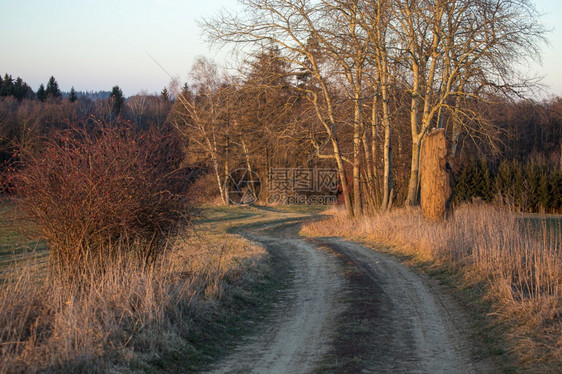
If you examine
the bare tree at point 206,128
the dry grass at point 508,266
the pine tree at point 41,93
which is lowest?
the dry grass at point 508,266

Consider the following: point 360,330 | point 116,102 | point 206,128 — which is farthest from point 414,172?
point 116,102

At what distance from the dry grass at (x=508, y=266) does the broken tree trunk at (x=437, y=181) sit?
0.60 metres

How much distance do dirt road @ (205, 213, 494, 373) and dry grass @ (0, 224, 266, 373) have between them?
894 mm

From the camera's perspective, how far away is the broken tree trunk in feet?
54.9

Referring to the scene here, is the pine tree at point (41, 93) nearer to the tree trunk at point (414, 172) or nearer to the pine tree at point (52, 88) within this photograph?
the pine tree at point (52, 88)

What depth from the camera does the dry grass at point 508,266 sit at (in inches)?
239

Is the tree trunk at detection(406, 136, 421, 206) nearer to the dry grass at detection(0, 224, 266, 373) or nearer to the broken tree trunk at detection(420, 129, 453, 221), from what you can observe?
the broken tree trunk at detection(420, 129, 453, 221)

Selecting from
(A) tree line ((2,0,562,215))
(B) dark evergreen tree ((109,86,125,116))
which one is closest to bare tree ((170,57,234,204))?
(B) dark evergreen tree ((109,86,125,116))

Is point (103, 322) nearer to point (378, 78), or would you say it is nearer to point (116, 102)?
point (378, 78)

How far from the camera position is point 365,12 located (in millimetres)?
21422

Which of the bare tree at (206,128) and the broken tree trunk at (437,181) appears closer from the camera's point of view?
the broken tree trunk at (437,181)

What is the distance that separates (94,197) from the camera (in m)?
8.26

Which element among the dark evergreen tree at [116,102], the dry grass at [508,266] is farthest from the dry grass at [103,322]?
the dark evergreen tree at [116,102]

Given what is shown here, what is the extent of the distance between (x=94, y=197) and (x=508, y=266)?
302 inches
